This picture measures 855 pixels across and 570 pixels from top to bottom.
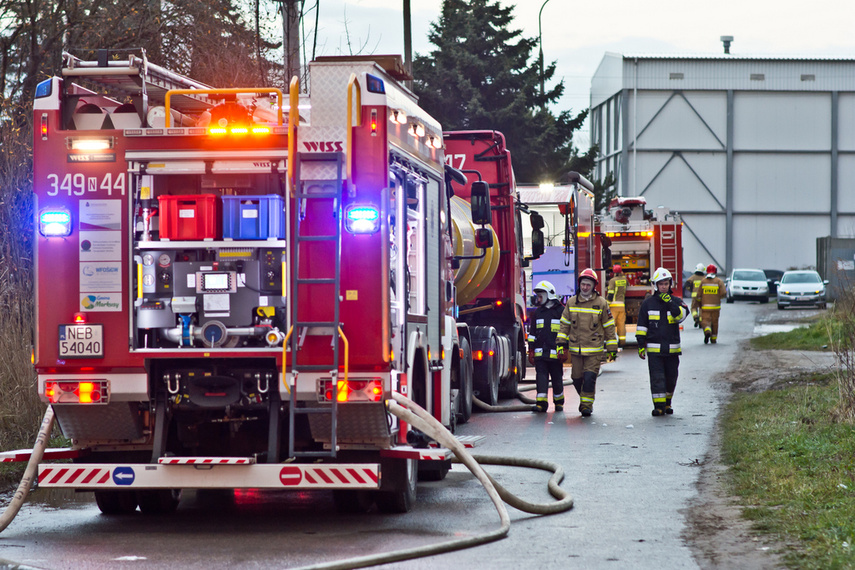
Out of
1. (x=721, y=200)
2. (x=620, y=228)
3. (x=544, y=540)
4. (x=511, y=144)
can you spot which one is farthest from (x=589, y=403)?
(x=721, y=200)

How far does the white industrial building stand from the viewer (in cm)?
5722

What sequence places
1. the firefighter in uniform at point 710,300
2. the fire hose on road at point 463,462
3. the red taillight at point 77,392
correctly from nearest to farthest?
the fire hose on road at point 463,462 → the red taillight at point 77,392 → the firefighter in uniform at point 710,300

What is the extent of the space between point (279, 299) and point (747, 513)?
352cm

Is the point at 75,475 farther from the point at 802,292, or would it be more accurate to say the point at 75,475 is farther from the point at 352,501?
the point at 802,292

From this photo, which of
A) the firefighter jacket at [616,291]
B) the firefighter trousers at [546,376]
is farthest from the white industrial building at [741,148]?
the firefighter trousers at [546,376]

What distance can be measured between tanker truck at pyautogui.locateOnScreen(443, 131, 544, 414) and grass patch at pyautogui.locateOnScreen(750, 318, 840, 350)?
956 centimetres

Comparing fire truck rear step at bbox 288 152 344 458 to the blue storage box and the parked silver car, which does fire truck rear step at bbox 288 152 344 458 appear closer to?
the blue storage box

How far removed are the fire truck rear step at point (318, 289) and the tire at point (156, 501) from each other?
1.62 meters

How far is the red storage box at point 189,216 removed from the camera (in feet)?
24.2

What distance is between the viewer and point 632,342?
92.5ft

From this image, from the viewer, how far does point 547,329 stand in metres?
14.8

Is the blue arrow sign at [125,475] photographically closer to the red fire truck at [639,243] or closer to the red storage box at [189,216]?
the red storage box at [189,216]

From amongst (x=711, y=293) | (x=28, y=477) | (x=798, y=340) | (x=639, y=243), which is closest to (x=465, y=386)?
(x=28, y=477)

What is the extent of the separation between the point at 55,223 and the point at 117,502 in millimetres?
2177
